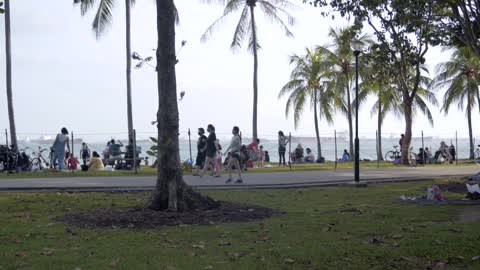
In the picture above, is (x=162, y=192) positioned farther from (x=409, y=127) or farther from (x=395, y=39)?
(x=409, y=127)

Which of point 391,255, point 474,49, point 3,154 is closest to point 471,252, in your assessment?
point 391,255


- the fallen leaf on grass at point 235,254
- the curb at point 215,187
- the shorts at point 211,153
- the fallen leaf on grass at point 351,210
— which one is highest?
the shorts at point 211,153

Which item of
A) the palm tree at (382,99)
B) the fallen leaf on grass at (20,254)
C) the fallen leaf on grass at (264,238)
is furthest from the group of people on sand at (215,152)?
the palm tree at (382,99)

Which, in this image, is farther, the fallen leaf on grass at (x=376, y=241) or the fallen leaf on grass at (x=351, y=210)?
the fallen leaf on grass at (x=351, y=210)

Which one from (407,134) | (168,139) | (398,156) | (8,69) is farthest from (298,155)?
(168,139)

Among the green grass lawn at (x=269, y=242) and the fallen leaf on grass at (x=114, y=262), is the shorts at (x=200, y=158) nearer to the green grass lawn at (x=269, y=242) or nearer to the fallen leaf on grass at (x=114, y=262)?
the green grass lawn at (x=269, y=242)

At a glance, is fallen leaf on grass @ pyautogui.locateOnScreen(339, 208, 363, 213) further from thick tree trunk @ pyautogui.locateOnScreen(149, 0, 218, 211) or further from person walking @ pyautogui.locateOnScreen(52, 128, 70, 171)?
person walking @ pyautogui.locateOnScreen(52, 128, 70, 171)

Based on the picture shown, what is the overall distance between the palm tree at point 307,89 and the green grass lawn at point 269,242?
111 feet

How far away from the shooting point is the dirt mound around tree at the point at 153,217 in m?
9.65

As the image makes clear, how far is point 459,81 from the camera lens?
43469mm

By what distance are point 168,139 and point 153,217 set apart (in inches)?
60.7

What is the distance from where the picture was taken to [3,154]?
75.7ft

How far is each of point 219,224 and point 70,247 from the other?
107 inches

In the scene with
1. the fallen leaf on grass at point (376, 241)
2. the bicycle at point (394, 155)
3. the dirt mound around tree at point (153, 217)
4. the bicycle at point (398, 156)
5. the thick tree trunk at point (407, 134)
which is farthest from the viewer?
the bicycle at point (394, 155)
